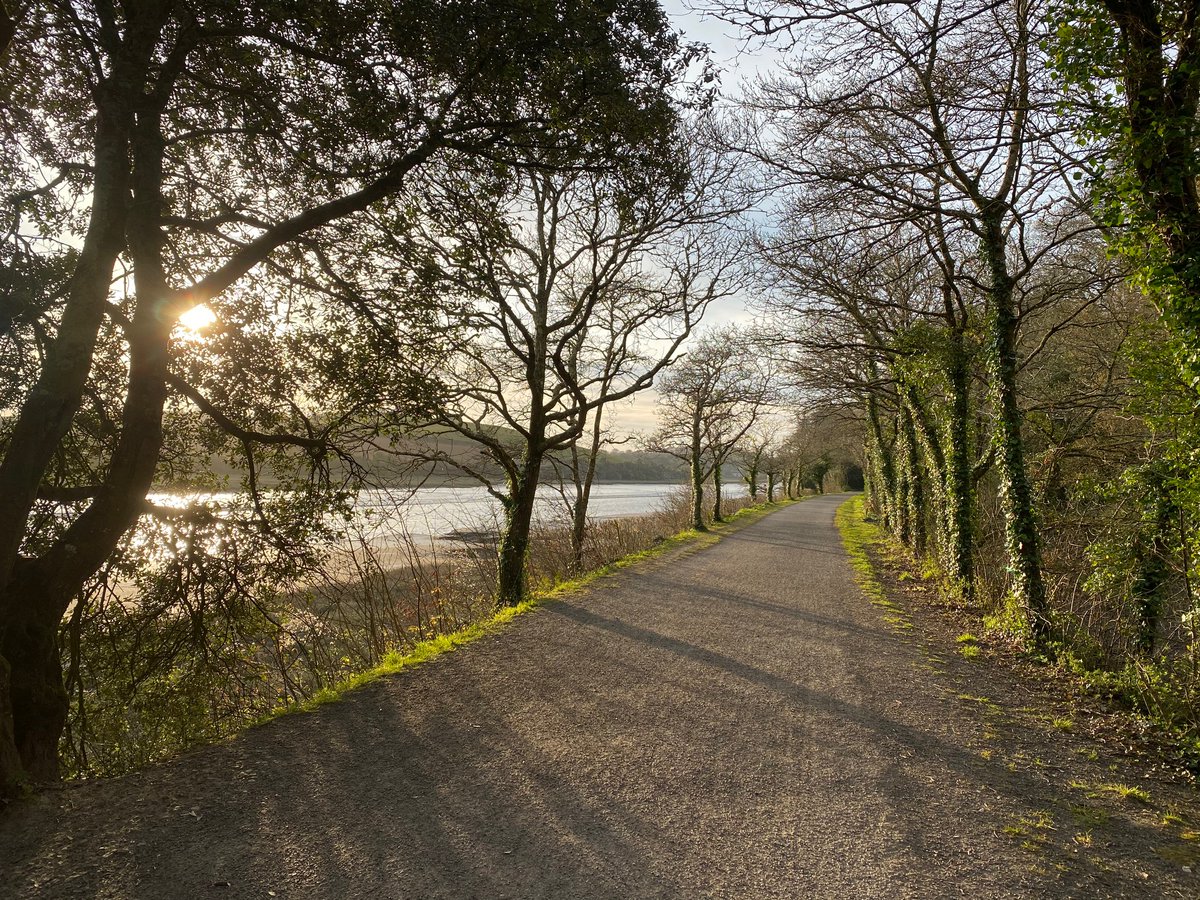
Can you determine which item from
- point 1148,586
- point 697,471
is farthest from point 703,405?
point 1148,586

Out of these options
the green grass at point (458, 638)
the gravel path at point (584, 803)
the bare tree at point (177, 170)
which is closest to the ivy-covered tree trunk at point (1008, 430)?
the gravel path at point (584, 803)

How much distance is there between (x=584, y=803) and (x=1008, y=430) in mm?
7124

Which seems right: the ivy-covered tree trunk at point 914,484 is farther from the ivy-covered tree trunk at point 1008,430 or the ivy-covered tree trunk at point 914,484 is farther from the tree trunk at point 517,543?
the tree trunk at point 517,543

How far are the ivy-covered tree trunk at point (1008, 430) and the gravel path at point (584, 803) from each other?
2454mm

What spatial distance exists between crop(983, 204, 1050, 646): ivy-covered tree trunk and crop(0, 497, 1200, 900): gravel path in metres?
2.45

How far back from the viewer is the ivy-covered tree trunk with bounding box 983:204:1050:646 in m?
7.44

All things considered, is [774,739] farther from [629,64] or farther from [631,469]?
[631,469]

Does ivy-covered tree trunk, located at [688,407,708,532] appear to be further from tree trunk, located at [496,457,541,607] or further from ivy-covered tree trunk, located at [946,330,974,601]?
ivy-covered tree trunk, located at [946,330,974,601]

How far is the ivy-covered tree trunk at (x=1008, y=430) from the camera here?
24.4ft

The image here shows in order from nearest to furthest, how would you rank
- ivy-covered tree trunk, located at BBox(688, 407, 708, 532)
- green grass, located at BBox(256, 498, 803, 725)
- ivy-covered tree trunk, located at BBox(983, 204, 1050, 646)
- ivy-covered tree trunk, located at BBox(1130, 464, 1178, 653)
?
green grass, located at BBox(256, 498, 803, 725) < ivy-covered tree trunk, located at BBox(1130, 464, 1178, 653) < ivy-covered tree trunk, located at BBox(983, 204, 1050, 646) < ivy-covered tree trunk, located at BBox(688, 407, 708, 532)

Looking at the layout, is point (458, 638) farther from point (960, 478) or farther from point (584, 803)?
point (960, 478)

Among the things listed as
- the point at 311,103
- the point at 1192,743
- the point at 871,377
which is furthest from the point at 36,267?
the point at 871,377

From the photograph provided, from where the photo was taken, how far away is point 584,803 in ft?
12.1

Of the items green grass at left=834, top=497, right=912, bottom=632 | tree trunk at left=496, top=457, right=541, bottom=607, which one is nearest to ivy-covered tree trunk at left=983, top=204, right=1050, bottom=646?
green grass at left=834, top=497, right=912, bottom=632
